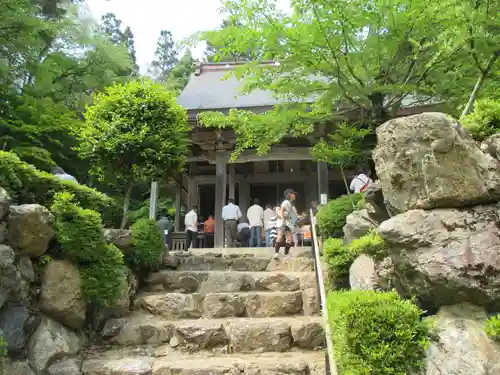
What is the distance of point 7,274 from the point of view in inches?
183

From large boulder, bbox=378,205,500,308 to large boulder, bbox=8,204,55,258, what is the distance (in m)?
4.17

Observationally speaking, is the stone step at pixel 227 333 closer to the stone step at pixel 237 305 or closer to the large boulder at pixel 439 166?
the stone step at pixel 237 305

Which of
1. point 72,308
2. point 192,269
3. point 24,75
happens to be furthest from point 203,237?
point 72,308

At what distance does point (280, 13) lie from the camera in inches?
243

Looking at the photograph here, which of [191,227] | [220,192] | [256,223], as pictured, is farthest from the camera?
[220,192]

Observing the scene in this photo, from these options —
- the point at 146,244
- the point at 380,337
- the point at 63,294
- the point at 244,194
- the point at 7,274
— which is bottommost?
the point at 380,337

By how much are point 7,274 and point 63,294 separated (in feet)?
2.98

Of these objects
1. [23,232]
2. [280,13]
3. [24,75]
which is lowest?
[23,232]

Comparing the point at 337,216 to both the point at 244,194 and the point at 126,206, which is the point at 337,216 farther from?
the point at 244,194

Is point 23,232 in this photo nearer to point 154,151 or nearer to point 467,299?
point 154,151

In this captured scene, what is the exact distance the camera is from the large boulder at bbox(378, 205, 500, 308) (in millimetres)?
3629

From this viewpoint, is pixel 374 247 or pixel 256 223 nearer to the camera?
pixel 374 247

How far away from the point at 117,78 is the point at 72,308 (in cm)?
1106

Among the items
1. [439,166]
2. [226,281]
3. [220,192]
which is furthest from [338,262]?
[220,192]
